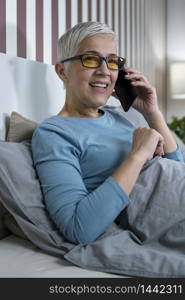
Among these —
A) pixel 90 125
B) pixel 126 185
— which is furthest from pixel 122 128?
pixel 126 185

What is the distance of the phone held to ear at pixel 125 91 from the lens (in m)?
1.49

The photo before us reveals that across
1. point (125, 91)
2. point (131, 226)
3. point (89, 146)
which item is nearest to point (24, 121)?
point (89, 146)

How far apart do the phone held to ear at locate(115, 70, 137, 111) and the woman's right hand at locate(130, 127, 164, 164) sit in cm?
36

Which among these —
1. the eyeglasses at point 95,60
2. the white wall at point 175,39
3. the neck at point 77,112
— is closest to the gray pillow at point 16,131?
the neck at point 77,112

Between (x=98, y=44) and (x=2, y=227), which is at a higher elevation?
(x=98, y=44)

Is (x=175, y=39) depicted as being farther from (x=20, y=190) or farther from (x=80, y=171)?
(x=20, y=190)

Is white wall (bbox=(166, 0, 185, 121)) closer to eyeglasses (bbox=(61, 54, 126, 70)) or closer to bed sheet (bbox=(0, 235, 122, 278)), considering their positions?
eyeglasses (bbox=(61, 54, 126, 70))

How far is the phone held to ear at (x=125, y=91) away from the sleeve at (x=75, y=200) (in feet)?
1.71

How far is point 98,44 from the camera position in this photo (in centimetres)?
123

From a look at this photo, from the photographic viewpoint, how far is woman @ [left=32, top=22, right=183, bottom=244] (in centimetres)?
99

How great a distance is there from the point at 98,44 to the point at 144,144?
0.35 meters

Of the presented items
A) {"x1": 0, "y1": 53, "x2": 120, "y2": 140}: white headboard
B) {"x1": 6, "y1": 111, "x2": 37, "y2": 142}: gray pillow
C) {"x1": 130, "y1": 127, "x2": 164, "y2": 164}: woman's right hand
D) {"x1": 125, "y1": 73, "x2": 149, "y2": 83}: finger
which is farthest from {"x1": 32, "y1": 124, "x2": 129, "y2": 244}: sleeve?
{"x1": 125, "y1": 73, "x2": 149, "y2": 83}: finger

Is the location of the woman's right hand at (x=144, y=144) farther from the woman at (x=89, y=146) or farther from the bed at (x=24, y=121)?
the bed at (x=24, y=121)

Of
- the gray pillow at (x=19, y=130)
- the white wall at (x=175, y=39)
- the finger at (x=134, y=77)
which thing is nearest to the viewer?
the gray pillow at (x=19, y=130)
